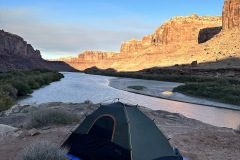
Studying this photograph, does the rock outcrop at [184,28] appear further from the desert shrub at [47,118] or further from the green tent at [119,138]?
the green tent at [119,138]

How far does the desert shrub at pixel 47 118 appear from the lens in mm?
12538

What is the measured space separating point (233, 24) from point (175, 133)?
299 ft

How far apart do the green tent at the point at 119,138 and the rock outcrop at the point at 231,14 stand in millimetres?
92459

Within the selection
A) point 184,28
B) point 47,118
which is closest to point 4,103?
point 47,118

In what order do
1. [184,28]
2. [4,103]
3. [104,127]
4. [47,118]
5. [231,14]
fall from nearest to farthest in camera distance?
[104,127]
[47,118]
[4,103]
[231,14]
[184,28]

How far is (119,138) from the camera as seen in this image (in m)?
7.86

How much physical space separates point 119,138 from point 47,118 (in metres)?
5.93

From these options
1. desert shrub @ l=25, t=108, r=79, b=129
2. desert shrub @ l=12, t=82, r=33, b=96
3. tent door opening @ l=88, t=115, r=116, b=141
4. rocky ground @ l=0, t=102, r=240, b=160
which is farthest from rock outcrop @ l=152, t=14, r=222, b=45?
tent door opening @ l=88, t=115, r=116, b=141

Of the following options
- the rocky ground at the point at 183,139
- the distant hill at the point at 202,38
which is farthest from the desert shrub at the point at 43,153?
the distant hill at the point at 202,38

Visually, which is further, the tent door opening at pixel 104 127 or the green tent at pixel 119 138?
the tent door opening at pixel 104 127

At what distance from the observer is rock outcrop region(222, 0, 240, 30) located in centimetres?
9538

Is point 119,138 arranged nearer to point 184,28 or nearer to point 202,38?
point 202,38

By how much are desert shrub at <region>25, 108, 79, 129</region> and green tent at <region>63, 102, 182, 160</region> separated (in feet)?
13.9

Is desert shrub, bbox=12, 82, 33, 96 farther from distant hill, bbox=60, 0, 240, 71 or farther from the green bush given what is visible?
distant hill, bbox=60, 0, 240, 71
